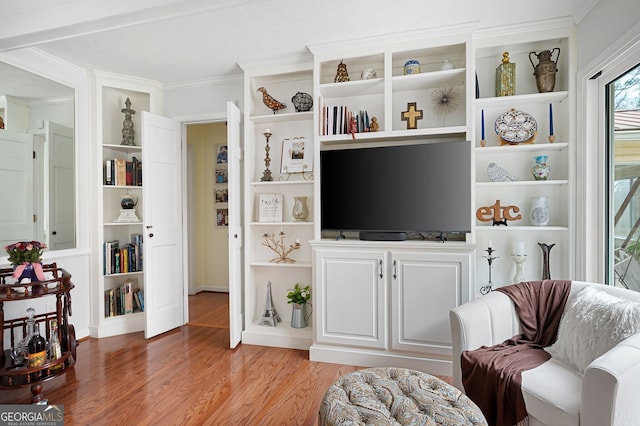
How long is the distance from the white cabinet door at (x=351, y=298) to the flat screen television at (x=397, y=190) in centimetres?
23

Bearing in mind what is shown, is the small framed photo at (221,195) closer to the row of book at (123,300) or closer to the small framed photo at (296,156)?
the row of book at (123,300)

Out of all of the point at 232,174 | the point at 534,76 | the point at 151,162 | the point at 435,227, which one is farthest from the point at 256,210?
the point at 534,76

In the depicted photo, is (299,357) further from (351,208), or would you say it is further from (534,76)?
(534,76)

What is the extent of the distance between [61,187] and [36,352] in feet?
5.03

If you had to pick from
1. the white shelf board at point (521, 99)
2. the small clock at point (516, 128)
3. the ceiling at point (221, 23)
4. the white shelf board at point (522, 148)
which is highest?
the ceiling at point (221, 23)

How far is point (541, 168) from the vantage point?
2.51m

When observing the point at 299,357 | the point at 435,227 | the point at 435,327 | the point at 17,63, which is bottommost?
the point at 299,357

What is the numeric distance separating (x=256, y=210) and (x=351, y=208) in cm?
98

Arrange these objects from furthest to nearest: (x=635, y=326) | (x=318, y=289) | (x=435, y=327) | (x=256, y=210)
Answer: (x=256, y=210)
(x=318, y=289)
(x=435, y=327)
(x=635, y=326)

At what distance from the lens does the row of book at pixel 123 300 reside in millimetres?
3383

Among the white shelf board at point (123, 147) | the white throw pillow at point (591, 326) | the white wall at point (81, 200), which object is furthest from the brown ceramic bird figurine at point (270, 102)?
the white throw pillow at point (591, 326)

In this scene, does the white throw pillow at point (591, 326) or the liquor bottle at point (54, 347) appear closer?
the white throw pillow at point (591, 326)

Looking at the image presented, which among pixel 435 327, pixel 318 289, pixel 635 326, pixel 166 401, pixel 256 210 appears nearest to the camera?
pixel 635 326

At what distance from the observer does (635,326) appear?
1452mm
